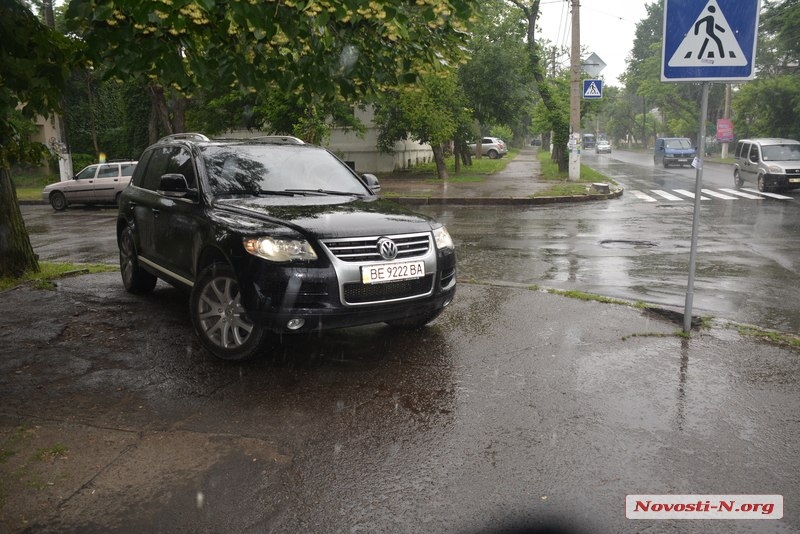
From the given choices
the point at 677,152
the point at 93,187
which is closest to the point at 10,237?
the point at 93,187

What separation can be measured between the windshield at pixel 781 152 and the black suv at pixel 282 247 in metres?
20.2

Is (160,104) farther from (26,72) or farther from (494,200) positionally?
(26,72)

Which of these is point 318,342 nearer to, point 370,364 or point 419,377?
point 370,364

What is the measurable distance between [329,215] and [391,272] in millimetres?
696

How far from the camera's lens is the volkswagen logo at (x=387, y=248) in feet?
16.2

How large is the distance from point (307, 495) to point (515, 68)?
26.6 metres

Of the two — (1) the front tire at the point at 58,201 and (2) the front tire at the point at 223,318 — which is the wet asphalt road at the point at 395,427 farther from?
(1) the front tire at the point at 58,201

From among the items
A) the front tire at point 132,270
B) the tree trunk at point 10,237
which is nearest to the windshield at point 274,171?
the front tire at point 132,270

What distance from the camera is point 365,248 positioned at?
489 cm

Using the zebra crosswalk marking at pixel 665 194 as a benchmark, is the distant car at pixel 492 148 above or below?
above

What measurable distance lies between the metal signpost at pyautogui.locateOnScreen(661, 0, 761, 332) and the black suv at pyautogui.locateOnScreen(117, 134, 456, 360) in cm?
240

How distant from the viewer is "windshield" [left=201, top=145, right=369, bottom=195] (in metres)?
5.91

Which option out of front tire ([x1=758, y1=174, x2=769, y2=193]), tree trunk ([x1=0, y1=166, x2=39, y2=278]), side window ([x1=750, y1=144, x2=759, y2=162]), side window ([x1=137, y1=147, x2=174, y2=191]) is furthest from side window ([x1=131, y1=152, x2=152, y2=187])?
side window ([x1=750, y1=144, x2=759, y2=162])

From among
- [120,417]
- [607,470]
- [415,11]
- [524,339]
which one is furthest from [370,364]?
[415,11]
